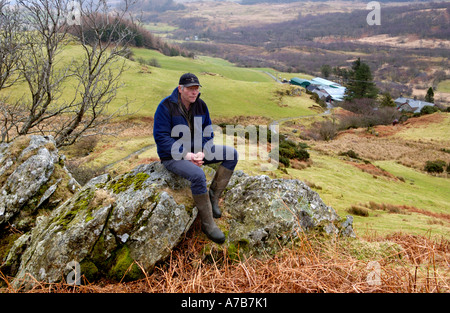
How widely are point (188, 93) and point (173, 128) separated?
665 mm

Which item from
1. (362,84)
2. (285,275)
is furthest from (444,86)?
(285,275)

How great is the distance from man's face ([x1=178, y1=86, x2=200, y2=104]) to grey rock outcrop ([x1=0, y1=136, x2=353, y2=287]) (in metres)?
1.37

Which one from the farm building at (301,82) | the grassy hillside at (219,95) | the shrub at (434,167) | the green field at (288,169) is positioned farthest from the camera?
the farm building at (301,82)

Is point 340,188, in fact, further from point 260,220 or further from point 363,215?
point 260,220

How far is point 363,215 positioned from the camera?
442 inches

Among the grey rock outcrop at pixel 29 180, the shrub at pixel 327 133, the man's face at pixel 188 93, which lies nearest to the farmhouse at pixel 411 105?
the shrub at pixel 327 133

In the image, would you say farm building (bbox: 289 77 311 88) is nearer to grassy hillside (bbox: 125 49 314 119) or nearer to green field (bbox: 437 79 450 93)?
grassy hillside (bbox: 125 49 314 119)

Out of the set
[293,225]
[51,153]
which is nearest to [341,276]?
[293,225]

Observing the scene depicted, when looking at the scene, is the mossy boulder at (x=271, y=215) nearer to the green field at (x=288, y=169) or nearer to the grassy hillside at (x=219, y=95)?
the green field at (x=288, y=169)

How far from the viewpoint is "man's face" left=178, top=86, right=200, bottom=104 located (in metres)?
4.38

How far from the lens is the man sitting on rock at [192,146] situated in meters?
4.17

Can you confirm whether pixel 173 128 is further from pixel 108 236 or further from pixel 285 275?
pixel 285 275

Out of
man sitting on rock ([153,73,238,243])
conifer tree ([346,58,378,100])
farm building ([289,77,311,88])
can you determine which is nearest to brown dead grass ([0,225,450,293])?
man sitting on rock ([153,73,238,243])
